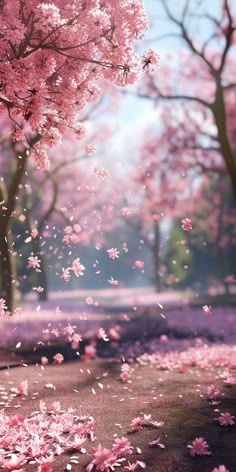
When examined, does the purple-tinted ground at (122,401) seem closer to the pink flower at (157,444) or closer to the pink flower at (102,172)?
the pink flower at (157,444)

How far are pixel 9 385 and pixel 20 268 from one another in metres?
26.6

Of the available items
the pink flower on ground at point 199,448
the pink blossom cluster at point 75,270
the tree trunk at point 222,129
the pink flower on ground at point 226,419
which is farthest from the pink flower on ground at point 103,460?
A: the tree trunk at point 222,129

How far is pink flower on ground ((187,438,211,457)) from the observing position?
5590 millimetres

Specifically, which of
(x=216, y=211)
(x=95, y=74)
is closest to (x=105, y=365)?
(x=95, y=74)

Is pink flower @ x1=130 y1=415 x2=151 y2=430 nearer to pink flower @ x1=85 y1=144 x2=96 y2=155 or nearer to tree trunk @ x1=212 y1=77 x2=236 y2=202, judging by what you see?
pink flower @ x1=85 y1=144 x2=96 y2=155

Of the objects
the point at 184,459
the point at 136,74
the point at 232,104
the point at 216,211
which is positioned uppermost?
the point at 232,104

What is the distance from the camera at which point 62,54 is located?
6086mm

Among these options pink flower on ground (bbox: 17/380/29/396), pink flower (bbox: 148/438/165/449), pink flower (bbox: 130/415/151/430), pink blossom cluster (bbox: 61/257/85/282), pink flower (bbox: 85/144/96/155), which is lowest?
pink flower (bbox: 148/438/165/449)

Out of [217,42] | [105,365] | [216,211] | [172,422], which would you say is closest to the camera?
[172,422]

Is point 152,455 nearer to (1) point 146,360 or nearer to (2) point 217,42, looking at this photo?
(1) point 146,360

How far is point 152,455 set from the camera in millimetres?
5621

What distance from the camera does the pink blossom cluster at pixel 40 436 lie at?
5.61 meters

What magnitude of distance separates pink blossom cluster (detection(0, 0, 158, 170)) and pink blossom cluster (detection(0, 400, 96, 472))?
3.66 m

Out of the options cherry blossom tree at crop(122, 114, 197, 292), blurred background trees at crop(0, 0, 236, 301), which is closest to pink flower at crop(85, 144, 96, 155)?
blurred background trees at crop(0, 0, 236, 301)
